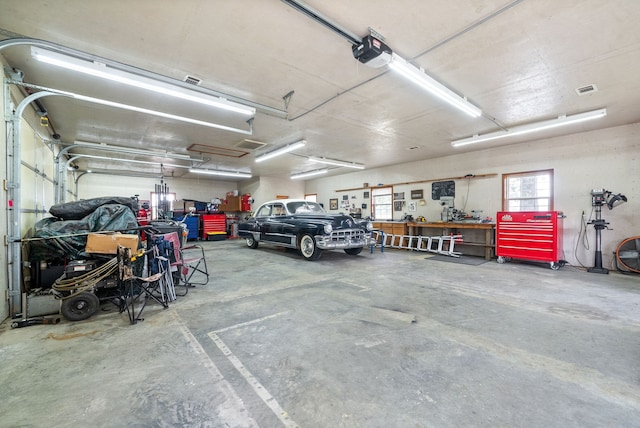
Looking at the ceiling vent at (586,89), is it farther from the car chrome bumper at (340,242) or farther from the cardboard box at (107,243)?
the cardboard box at (107,243)

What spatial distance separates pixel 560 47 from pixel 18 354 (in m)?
6.05

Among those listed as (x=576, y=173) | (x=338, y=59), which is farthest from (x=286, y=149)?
(x=576, y=173)

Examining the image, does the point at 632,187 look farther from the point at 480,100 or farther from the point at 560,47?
the point at 560,47

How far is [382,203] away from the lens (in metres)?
10.2

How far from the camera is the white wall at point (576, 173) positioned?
5188 millimetres

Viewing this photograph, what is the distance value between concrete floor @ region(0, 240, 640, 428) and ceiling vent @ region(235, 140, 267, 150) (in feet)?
A: 13.4

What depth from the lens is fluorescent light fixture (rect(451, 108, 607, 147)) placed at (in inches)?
177

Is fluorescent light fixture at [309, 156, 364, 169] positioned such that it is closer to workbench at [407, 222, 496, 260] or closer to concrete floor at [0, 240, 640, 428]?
workbench at [407, 222, 496, 260]

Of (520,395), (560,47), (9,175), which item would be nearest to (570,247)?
(560,47)

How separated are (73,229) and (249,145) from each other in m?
4.17

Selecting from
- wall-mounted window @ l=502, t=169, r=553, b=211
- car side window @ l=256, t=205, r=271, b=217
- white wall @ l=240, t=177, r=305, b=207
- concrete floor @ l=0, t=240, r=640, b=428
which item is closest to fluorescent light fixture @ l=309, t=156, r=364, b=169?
car side window @ l=256, t=205, r=271, b=217

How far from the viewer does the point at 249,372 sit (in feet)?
6.10

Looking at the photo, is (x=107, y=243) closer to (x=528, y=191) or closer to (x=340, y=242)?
(x=340, y=242)

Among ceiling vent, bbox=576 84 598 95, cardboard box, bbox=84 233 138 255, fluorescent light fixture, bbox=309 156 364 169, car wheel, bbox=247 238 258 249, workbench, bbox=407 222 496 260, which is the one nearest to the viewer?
cardboard box, bbox=84 233 138 255
